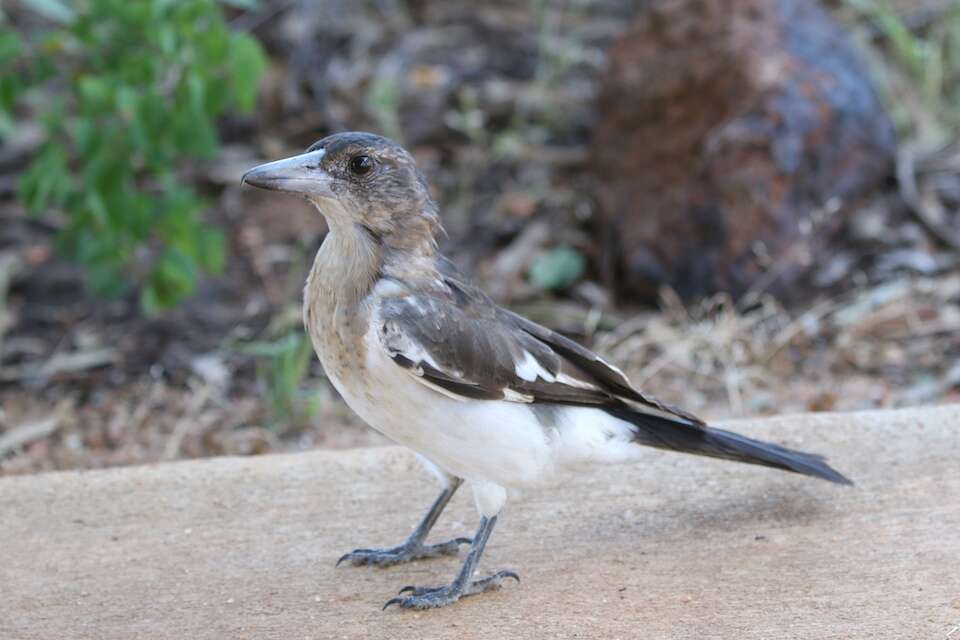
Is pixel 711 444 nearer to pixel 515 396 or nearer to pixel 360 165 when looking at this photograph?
pixel 515 396

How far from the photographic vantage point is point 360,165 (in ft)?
12.6

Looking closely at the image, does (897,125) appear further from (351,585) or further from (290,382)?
(351,585)

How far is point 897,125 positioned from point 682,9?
161cm

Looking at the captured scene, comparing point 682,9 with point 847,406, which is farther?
Result: point 682,9

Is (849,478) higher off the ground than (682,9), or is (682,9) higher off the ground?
(682,9)

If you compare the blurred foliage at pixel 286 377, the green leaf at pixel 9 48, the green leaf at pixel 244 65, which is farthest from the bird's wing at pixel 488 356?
the green leaf at pixel 9 48

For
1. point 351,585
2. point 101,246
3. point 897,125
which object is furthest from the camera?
point 897,125

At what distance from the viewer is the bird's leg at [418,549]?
13.3ft

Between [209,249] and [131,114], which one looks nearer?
[131,114]

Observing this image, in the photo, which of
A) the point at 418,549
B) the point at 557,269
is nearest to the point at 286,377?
the point at 418,549

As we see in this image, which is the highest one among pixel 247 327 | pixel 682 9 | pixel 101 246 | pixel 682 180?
pixel 682 9

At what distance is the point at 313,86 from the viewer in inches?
330

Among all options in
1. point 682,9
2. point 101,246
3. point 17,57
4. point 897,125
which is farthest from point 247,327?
point 897,125

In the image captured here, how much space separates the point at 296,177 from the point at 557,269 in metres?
3.49
